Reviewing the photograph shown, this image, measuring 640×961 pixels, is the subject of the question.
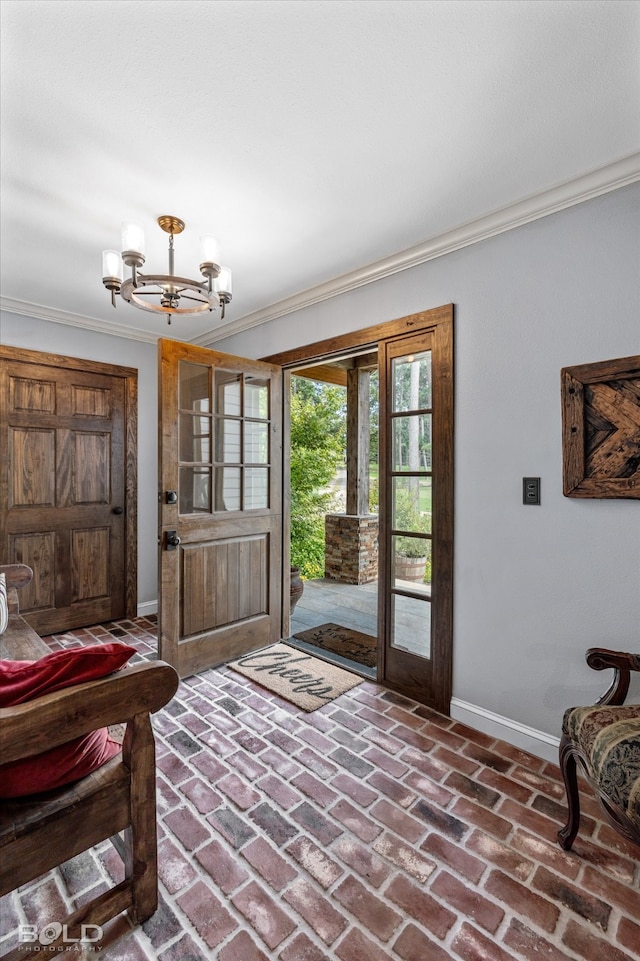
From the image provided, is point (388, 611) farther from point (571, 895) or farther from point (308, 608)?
point (308, 608)

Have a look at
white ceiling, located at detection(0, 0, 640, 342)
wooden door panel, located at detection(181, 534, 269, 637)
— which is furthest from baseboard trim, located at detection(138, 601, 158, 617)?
white ceiling, located at detection(0, 0, 640, 342)

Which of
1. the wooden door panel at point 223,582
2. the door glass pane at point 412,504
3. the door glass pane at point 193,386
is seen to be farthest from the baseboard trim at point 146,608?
the door glass pane at point 412,504

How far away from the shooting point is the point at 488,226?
87.9 inches

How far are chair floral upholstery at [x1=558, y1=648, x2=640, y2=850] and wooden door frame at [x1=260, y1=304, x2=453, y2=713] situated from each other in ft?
2.78

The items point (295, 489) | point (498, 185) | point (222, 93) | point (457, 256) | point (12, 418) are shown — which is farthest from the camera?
point (295, 489)

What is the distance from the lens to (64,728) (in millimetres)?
1133

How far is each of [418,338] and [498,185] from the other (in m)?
0.80

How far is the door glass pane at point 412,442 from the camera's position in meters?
2.59

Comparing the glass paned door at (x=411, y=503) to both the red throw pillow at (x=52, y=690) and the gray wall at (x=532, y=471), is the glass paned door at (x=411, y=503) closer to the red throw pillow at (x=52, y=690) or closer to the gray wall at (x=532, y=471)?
the gray wall at (x=532, y=471)

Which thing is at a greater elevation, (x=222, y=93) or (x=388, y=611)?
(x=222, y=93)

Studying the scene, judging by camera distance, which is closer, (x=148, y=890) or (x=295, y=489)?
(x=148, y=890)

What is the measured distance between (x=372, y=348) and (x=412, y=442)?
2.34 feet

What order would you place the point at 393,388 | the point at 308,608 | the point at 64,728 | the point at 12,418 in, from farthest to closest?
the point at 308,608
the point at 12,418
the point at 393,388
the point at 64,728

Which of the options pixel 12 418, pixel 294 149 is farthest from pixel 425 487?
pixel 12 418
